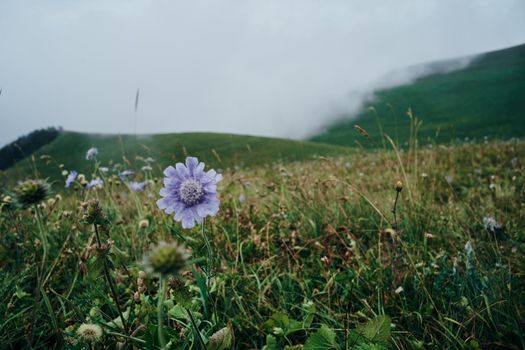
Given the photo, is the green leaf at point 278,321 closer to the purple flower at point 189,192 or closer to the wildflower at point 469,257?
the purple flower at point 189,192

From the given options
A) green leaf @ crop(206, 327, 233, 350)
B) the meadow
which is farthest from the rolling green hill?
green leaf @ crop(206, 327, 233, 350)

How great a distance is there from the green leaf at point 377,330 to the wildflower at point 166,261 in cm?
98

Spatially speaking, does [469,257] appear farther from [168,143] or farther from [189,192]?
[168,143]

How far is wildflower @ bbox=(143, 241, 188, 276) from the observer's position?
2.86 ft

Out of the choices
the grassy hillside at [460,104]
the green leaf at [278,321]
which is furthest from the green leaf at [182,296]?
the grassy hillside at [460,104]

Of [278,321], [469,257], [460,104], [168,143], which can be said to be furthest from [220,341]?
[460,104]

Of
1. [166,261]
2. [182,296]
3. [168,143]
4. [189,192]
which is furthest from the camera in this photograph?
[168,143]

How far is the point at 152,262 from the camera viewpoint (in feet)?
2.89

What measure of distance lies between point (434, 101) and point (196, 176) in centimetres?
5970

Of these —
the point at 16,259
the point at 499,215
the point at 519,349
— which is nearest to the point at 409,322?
the point at 519,349

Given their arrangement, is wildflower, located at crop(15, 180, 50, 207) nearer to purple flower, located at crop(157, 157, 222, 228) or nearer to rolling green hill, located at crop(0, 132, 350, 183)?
purple flower, located at crop(157, 157, 222, 228)

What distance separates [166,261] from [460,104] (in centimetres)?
5776

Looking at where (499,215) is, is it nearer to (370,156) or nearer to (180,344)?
(180,344)

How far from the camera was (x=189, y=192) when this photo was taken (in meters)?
1.63
